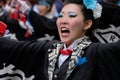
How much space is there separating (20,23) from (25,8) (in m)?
0.18

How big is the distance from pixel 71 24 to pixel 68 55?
0.18 meters

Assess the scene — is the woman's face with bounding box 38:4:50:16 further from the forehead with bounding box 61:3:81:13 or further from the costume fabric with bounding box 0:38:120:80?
the forehead with bounding box 61:3:81:13

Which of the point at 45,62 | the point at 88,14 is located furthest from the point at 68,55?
the point at 88,14

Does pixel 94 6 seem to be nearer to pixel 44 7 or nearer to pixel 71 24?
pixel 71 24

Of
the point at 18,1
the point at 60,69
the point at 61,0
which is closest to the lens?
the point at 60,69

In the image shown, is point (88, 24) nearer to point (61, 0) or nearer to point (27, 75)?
point (27, 75)

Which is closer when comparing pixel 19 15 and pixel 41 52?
pixel 41 52

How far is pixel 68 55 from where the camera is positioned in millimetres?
2445

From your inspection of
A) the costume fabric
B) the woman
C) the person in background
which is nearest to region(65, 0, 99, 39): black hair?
the woman

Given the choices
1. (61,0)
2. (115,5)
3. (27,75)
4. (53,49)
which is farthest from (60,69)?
(61,0)

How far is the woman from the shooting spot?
7.63 feet

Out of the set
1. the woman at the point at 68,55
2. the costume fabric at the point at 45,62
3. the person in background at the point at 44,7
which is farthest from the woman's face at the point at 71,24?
the person in background at the point at 44,7

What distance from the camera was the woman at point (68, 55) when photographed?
2324mm

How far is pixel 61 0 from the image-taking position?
503 cm
